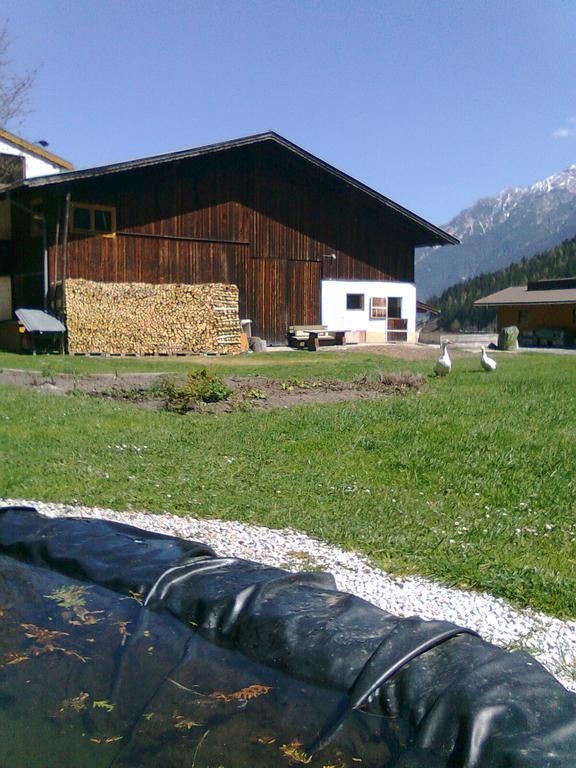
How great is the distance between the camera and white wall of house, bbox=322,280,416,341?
2980 cm

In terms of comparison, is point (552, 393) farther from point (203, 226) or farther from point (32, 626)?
point (203, 226)

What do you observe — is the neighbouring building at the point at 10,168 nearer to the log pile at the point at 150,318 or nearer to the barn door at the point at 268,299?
the log pile at the point at 150,318

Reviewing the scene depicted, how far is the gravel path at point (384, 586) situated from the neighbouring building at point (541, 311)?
3316 cm

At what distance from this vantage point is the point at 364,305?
30.8 meters

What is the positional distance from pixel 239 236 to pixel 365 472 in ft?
67.6

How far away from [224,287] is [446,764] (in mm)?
23792

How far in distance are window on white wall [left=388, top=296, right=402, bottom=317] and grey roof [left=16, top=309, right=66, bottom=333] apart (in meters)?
13.8

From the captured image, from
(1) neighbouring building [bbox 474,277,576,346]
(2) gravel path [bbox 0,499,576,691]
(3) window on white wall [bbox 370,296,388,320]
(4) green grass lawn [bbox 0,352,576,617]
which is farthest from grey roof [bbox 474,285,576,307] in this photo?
(2) gravel path [bbox 0,499,576,691]

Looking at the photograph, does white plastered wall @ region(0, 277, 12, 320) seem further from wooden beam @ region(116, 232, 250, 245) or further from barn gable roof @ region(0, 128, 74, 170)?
barn gable roof @ region(0, 128, 74, 170)

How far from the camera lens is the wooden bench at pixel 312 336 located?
27339mm

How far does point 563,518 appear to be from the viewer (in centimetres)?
643

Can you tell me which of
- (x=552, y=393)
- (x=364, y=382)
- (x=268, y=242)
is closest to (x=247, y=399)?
(x=364, y=382)

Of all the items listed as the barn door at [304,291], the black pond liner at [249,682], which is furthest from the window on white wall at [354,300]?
the black pond liner at [249,682]

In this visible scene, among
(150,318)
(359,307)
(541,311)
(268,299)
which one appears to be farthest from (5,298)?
(541,311)
